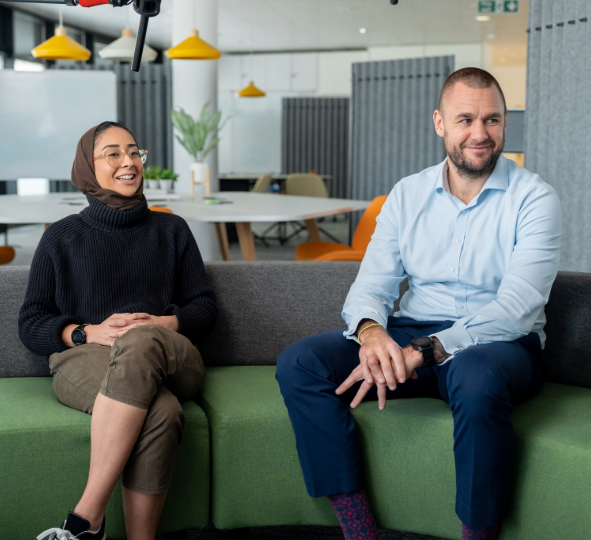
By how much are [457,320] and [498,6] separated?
7874 mm

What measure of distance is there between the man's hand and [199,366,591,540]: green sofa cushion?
0.32 ft

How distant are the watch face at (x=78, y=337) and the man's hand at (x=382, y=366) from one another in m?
0.68

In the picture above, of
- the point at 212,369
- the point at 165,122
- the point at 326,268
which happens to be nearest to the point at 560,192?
the point at 326,268

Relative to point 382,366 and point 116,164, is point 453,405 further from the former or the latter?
point 116,164

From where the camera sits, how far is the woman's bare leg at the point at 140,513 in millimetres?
1456

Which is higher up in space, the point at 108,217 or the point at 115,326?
the point at 108,217

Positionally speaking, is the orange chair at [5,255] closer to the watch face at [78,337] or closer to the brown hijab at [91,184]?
the brown hijab at [91,184]

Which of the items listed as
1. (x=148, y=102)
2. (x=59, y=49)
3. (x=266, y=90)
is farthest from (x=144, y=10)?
(x=266, y=90)

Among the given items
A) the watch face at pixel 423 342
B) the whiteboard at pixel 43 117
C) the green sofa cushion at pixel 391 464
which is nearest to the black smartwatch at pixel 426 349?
the watch face at pixel 423 342

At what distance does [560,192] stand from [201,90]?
4.28m

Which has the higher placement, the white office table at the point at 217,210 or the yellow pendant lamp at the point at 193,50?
the yellow pendant lamp at the point at 193,50

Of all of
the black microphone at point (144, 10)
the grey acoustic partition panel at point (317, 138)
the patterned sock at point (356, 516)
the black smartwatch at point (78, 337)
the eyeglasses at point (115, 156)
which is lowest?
the patterned sock at point (356, 516)

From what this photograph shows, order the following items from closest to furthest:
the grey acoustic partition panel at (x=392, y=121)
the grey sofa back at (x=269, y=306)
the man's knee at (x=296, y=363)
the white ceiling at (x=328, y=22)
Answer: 1. the man's knee at (x=296, y=363)
2. the grey sofa back at (x=269, y=306)
3. the grey acoustic partition panel at (x=392, y=121)
4. the white ceiling at (x=328, y=22)

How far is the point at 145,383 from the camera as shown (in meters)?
1.47
